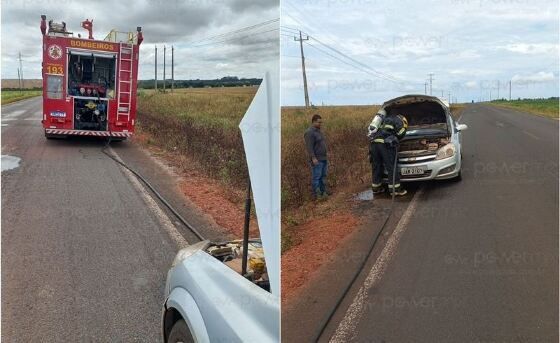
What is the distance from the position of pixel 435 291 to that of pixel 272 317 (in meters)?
2.86

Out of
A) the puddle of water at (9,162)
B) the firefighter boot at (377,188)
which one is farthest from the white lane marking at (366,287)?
the puddle of water at (9,162)

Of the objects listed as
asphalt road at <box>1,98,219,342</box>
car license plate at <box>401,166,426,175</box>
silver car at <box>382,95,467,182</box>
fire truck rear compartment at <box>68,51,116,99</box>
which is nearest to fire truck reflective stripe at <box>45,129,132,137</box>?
fire truck rear compartment at <box>68,51,116,99</box>

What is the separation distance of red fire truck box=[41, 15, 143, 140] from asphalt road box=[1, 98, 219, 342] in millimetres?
3515

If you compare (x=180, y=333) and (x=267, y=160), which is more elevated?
(x=267, y=160)

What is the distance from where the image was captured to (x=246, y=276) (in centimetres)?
212

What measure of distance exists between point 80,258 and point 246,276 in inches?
134

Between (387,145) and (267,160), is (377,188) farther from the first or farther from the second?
(267,160)

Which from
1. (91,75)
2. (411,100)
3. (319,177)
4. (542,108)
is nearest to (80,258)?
(319,177)

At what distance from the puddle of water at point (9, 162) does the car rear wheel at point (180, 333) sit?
827 cm

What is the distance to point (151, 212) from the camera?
261 inches

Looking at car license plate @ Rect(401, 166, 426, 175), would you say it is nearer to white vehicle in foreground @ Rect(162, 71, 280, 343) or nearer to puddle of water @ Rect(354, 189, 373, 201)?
puddle of water @ Rect(354, 189, 373, 201)

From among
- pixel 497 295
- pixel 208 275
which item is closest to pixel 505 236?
pixel 497 295

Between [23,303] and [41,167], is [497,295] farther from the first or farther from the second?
[41,167]

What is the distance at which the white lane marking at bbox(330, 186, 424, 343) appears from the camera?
350 centimetres
